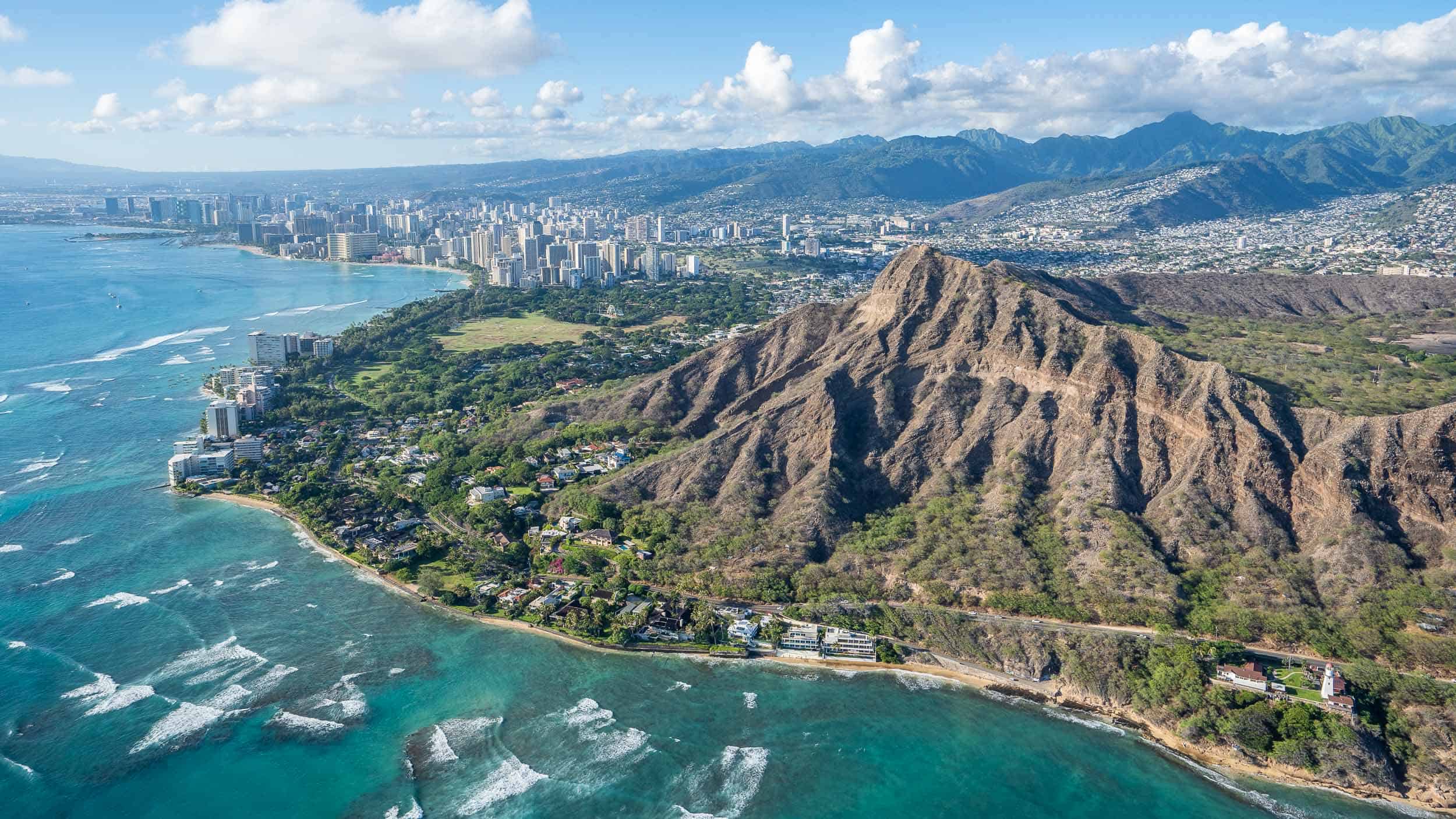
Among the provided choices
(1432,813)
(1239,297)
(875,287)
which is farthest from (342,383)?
(1239,297)

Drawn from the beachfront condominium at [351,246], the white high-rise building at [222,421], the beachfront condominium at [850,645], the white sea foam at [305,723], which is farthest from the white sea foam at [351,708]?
the beachfront condominium at [351,246]

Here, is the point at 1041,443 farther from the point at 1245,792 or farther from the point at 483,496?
the point at 483,496

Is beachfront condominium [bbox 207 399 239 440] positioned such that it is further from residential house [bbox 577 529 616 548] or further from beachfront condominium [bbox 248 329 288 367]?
residential house [bbox 577 529 616 548]

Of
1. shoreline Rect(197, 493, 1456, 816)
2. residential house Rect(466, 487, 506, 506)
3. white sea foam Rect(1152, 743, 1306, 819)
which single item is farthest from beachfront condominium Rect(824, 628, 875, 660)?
residential house Rect(466, 487, 506, 506)

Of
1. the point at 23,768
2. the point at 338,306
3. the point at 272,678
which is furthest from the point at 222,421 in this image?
the point at 338,306

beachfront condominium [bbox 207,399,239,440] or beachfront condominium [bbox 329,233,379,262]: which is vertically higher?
beachfront condominium [bbox 329,233,379,262]
